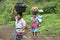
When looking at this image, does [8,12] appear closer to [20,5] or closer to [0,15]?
[0,15]

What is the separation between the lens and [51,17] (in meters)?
16.2

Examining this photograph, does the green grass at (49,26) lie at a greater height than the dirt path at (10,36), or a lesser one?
lesser

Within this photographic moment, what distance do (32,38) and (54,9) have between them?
8.39 metres

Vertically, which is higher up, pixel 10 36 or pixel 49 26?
pixel 10 36

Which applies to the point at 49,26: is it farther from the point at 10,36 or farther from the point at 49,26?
the point at 10,36

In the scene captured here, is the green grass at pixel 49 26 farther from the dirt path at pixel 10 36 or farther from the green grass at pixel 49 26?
the dirt path at pixel 10 36

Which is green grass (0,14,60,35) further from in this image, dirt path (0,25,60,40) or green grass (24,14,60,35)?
dirt path (0,25,60,40)

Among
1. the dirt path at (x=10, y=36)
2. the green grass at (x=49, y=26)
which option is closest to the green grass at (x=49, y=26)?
the green grass at (x=49, y=26)

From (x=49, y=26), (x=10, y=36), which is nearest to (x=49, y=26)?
(x=49, y=26)

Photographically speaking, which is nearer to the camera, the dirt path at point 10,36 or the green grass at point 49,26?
the dirt path at point 10,36

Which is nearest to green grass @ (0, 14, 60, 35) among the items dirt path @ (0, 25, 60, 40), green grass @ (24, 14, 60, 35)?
green grass @ (24, 14, 60, 35)

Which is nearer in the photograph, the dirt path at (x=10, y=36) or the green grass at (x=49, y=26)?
the dirt path at (x=10, y=36)

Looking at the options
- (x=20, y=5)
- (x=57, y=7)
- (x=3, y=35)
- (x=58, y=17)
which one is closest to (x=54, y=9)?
(x=57, y=7)

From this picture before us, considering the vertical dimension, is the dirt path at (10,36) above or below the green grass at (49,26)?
above
